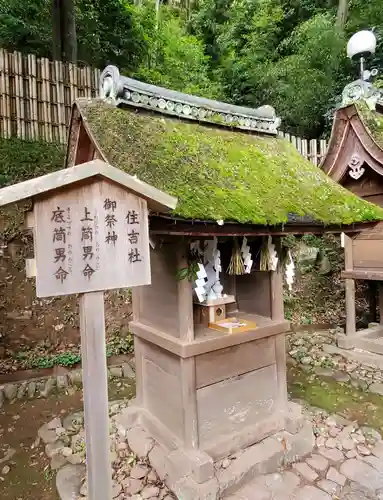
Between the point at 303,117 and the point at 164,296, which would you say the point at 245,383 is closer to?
the point at 164,296

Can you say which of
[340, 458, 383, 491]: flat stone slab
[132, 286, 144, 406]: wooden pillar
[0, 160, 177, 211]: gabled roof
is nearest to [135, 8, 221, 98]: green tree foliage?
[132, 286, 144, 406]: wooden pillar

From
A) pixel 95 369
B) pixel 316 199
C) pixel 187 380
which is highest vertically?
pixel 316 199

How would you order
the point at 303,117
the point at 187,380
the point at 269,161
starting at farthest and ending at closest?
the point at 303,117
the point at 269,161
the point at 187,380

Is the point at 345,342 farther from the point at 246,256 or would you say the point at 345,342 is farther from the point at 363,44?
the point at 363,44

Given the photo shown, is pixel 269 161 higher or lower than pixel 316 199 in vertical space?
higher

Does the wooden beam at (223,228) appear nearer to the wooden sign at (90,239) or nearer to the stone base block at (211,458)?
the wooden sign at (90,239)

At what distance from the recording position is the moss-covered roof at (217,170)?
10.7ft

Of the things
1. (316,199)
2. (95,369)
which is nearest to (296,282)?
(316,199)

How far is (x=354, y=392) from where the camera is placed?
18.9 feet

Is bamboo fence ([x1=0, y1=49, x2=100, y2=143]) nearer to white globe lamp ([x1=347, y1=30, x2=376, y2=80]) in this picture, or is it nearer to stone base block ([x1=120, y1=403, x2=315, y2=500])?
white globe lamp ([x1=347, y1=30, x2=376, y2=80])

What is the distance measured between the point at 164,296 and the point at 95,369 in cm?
162

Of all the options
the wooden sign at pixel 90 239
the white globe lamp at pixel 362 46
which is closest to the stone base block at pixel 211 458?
the wooden sign at pixel 90 239

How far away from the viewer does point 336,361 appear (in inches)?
270

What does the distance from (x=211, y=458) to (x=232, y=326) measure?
1.33 metres
